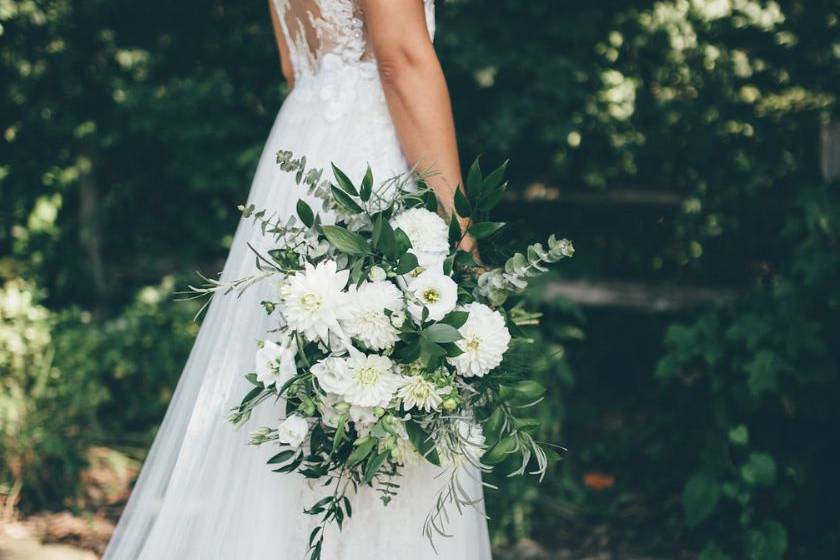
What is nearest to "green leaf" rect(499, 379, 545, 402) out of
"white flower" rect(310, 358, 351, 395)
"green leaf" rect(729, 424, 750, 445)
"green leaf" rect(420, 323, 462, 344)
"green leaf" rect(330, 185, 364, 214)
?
"green leaf" rect(420, 323, 462, 344)

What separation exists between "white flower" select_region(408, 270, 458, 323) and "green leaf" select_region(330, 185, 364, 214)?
7.6 inches

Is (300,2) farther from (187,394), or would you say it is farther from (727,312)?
(727,312)

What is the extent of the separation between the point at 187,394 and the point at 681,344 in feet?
5.71

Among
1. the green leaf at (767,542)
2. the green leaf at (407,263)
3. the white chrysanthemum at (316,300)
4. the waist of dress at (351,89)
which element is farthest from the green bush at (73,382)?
the green leaf at (767,542)

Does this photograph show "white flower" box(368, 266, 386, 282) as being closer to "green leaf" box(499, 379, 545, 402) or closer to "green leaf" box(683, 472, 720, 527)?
"green leaf" box(499, 379, 545, 402)

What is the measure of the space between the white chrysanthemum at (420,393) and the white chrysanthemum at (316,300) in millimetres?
163

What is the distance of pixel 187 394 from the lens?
6.90ft

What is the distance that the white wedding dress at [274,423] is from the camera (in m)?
1.90

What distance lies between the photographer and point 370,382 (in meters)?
1.59

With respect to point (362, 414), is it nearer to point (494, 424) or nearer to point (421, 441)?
point (421, 441)

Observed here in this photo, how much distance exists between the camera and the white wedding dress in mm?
1897

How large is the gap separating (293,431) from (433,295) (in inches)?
14.5

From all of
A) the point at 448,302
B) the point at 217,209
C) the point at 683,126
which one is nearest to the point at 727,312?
the point at 683,126

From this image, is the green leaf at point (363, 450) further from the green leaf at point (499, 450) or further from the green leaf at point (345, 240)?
the green leaf at point (345, 240)
